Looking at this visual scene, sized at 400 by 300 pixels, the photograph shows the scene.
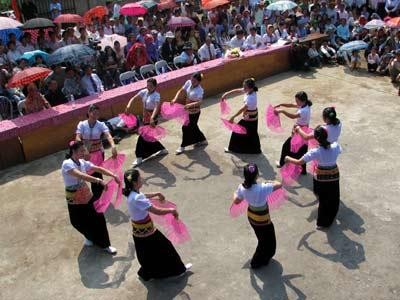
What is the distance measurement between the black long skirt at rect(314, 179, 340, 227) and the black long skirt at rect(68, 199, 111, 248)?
3.08m

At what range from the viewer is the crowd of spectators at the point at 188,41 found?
37.7ft

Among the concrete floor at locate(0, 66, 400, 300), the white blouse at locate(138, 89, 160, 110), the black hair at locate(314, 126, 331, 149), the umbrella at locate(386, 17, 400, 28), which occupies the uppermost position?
the black hair at locate(314, 126, 331, 149)

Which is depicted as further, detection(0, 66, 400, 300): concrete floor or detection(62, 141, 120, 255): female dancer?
detection(62, 141, 120, 255): female dancer

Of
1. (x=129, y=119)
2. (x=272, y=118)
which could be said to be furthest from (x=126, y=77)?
(x=272, y=118)

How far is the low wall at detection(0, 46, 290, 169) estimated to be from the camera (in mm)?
9852

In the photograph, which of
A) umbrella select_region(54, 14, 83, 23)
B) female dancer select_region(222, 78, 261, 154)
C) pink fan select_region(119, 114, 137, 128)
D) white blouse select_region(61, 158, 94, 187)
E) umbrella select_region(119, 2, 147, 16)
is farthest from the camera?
umbrella select_region(119, 2, 147, 16)

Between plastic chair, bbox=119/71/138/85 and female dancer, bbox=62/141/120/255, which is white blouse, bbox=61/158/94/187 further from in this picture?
plastic chair, bbox=119/71/138/85

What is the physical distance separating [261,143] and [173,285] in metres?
4.53

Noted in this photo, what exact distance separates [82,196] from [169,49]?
8696mm

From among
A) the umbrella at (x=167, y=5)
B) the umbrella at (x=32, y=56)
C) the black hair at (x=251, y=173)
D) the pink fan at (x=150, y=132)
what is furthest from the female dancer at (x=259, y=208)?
the umbrella at (x=167, y=5)

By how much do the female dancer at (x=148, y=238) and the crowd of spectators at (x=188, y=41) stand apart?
5.35 meters

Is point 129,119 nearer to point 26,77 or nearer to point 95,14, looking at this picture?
point 26,77

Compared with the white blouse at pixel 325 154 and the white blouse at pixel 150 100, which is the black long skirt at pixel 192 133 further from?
the white blouse at pixel 325 154

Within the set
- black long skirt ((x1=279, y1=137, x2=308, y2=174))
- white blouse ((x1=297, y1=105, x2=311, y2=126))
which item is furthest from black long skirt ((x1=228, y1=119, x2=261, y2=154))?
white blouse ((x1=297, y1=105, x2=311, y2=126))
